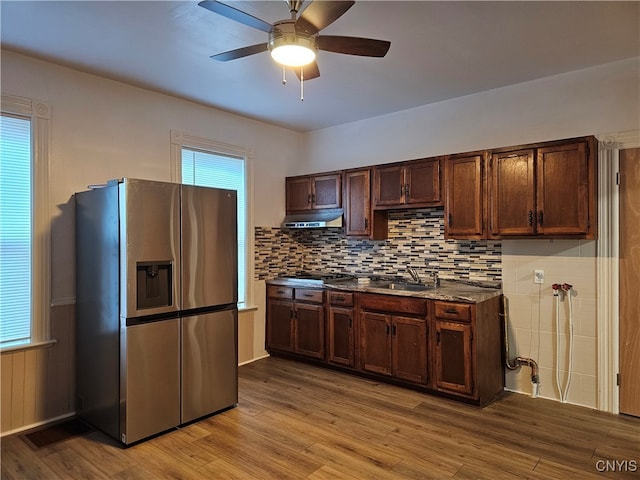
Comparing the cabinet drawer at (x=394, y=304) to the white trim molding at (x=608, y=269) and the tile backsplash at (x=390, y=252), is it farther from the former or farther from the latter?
the white trim molding at (x=608, y=269)

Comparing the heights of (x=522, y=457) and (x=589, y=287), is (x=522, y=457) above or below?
below

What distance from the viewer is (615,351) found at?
129 inches

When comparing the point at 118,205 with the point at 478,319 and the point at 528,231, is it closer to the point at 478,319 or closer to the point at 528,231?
the point at 478,319

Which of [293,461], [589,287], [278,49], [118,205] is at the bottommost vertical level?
[293,461]

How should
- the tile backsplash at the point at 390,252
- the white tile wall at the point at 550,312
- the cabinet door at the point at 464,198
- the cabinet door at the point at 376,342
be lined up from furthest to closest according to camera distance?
the tile backsplash at the point at 390,252
the cabinet door at the point at 376,342
the cabinet door at the point at 464,198
the white tile wall at the point at 550,312

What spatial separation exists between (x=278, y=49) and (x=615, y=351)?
331cm

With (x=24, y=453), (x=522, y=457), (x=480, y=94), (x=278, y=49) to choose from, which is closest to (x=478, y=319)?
(x=522, y=457)

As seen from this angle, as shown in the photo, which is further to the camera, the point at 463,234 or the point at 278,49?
the point at 463,234

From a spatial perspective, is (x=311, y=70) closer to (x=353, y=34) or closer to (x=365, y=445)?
(x=353, y=34)

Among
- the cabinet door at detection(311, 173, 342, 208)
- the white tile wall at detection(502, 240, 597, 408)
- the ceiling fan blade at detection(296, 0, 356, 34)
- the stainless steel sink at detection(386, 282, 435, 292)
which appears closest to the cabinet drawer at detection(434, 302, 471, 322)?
the stainless steel sink at detection(386, 282, 435, 292)

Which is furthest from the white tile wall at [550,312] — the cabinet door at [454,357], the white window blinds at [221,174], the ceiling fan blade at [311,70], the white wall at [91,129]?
the white wall at [91,129]

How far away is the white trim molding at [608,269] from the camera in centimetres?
325

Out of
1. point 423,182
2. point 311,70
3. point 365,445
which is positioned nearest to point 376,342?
point 365,445

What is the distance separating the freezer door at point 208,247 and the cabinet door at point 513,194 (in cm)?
218
